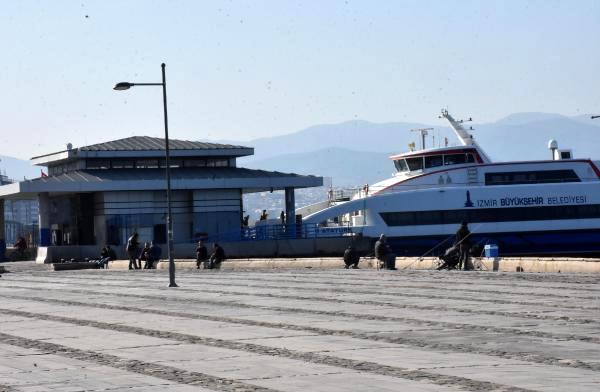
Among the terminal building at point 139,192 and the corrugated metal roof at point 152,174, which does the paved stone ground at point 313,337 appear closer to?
the terminal building at point 139,192

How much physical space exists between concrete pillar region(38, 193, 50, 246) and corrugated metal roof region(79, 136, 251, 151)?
132 inches

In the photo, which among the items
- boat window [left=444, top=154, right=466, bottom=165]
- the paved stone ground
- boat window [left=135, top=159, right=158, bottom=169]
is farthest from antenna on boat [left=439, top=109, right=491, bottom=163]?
the paved stone ground

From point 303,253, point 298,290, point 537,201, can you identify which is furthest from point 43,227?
point 298,290

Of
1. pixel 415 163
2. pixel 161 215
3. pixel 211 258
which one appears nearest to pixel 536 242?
pixel 415 163

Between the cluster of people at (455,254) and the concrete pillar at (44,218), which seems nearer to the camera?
the cluster of people at (455,254)

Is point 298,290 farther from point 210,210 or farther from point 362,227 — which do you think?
point 210,210

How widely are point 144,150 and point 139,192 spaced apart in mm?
3723

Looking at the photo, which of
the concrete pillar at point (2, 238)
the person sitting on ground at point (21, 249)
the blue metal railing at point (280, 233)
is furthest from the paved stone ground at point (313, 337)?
the person sitting on ground at point (21, 249)

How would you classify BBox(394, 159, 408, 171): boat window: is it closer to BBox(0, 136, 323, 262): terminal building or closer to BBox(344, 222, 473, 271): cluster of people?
BBox(0, 136, 323, 262): terminal building

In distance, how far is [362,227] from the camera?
6306cm

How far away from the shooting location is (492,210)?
202 ft

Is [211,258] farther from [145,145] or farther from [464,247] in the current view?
[145,145]

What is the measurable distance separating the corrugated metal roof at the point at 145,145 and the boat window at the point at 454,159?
13.5 m

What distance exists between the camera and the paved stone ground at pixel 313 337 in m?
13.7
